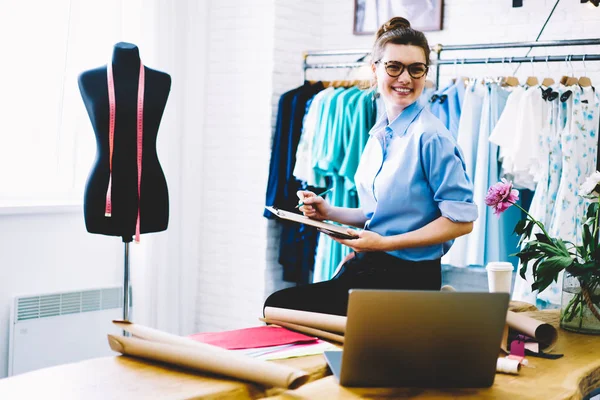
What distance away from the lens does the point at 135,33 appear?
4.33 meters

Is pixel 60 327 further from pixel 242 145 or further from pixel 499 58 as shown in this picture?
pixel 499 58

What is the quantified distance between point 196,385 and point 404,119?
109 cm

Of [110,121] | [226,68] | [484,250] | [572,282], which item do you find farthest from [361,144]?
[572,282]

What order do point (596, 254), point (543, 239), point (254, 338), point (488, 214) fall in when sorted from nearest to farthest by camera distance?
point (254, 338), point (596, 254), point (543, 239), point (488, 214)

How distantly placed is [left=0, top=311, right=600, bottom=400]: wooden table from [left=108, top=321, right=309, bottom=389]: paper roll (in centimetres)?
2

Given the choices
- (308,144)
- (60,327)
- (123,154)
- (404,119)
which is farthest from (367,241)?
(60,327)

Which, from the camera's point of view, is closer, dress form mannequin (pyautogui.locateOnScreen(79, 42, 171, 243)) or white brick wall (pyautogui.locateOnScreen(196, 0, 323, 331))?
dress form mannequin (pyautogui.locateOnScreen(79, 42, 171, 243))

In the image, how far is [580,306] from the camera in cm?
203

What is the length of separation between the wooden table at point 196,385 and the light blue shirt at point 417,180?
1.82ft

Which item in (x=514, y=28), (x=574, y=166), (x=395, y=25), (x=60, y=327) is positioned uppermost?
(x=514, y=28)

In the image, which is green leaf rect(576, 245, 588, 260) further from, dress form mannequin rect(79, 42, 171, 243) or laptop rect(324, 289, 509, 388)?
dress form mannequin rect(79, 42, 171, 243)

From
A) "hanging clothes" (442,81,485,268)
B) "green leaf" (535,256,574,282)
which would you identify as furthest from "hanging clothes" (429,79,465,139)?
"green leaf" (535,256,574,282)

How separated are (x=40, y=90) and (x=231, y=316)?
1724 millimetres

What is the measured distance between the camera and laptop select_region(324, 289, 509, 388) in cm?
135
